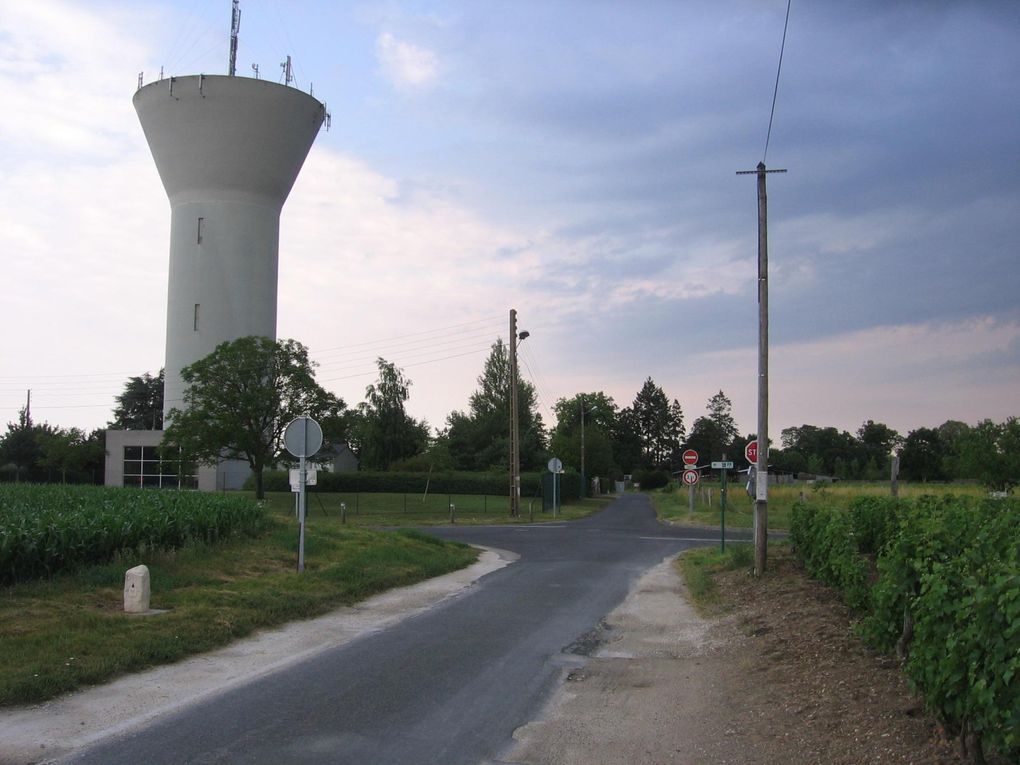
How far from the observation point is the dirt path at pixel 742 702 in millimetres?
6043

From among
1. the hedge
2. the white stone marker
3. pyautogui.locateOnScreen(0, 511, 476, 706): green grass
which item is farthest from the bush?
the hedge

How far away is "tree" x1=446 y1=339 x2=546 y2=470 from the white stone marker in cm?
6981

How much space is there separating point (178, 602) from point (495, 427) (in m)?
82.4

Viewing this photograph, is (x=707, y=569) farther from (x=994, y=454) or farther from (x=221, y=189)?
(x=221, y=189)

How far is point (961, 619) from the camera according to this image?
5000 millimetres

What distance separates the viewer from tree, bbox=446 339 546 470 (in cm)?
9031

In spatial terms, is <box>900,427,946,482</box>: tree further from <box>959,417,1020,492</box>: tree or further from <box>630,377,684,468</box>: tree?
<box>959,417,1020,492</box>: tree

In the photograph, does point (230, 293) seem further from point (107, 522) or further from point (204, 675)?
point (204, 675)

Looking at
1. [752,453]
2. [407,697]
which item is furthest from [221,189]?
[407,697]

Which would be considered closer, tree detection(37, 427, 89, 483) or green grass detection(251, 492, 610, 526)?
green grass detection(251, 492, 610, 526)

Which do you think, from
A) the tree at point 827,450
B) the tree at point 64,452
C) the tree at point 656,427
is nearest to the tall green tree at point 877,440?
the tree at point 827,450

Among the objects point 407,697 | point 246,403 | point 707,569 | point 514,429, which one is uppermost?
→ point 246,403

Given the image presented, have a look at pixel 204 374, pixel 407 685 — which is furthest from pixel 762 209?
pixel 204 374

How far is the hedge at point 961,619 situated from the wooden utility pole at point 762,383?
247 inches
